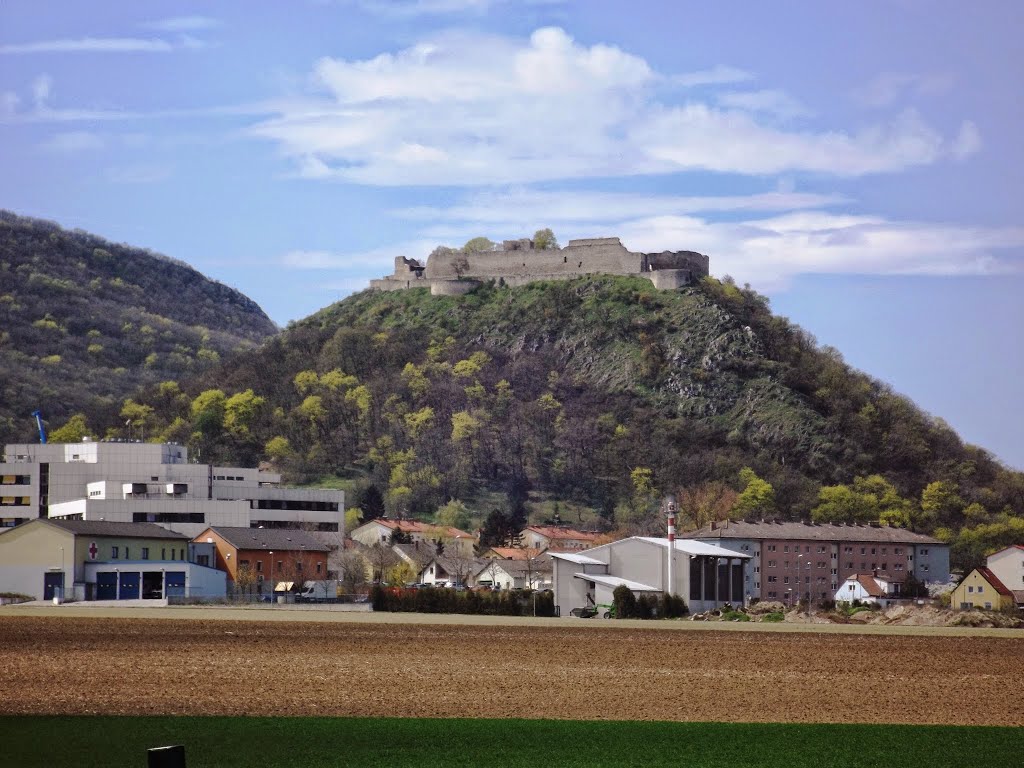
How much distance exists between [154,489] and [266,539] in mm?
18554

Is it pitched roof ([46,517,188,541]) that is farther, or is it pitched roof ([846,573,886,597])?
pitched roof ([846,573,886,597])

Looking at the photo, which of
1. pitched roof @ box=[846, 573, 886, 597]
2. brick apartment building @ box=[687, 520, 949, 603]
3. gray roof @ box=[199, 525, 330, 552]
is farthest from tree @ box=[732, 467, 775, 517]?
gray roof @ box=[199, 525, 330, 552]

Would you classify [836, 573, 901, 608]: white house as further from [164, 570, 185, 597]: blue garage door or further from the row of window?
[164, 570, 185, 597]: blue garage door

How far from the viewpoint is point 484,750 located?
27406 mm

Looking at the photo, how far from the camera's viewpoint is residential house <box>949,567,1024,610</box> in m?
116

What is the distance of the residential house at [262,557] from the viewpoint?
112188 mm

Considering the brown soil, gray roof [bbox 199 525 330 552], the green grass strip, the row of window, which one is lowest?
the brown soil

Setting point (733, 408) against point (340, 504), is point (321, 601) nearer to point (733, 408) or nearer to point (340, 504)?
point (340, 504)

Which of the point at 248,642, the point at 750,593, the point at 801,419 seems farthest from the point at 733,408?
the point at 248,642

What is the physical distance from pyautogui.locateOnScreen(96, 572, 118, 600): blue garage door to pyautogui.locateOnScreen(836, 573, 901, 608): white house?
57381 millimetres

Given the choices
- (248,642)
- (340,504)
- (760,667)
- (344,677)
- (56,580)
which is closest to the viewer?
(344,677)

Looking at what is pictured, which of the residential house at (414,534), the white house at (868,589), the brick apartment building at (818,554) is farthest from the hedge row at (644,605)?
the residential house at (414,534)

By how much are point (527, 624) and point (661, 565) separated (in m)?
37.9

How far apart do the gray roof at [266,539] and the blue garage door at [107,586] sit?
1193 centimetres
